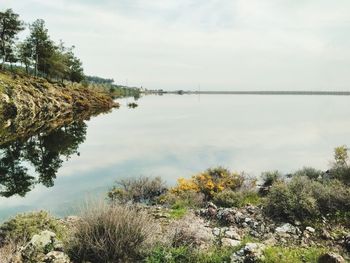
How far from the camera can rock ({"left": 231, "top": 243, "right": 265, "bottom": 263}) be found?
6.72m

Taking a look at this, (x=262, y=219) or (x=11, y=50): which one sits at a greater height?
(x=11, y=50)

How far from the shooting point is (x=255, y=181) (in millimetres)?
16375

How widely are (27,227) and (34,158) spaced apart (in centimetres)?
1567

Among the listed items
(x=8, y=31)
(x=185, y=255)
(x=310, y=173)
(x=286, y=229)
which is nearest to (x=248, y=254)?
(x=185, y=255)

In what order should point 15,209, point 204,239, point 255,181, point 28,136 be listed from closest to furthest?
point 204,239
point 15,209
point 255,181
point 28,136

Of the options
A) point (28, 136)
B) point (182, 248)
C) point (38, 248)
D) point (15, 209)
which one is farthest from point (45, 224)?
point (28, 136)

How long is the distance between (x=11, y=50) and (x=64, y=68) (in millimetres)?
14005

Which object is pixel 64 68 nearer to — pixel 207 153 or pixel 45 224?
pixel 207 153

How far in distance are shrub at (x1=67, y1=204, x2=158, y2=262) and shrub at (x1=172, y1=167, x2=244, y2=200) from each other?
7069 millimetres

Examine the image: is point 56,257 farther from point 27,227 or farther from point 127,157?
point 127,157

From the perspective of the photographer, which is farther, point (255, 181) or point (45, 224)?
point (255, 181)

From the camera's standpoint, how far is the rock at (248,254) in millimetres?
6723

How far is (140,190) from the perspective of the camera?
613 inches

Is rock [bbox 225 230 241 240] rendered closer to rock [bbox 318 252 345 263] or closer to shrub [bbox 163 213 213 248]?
shrub [bbox 163 213 213 248]
